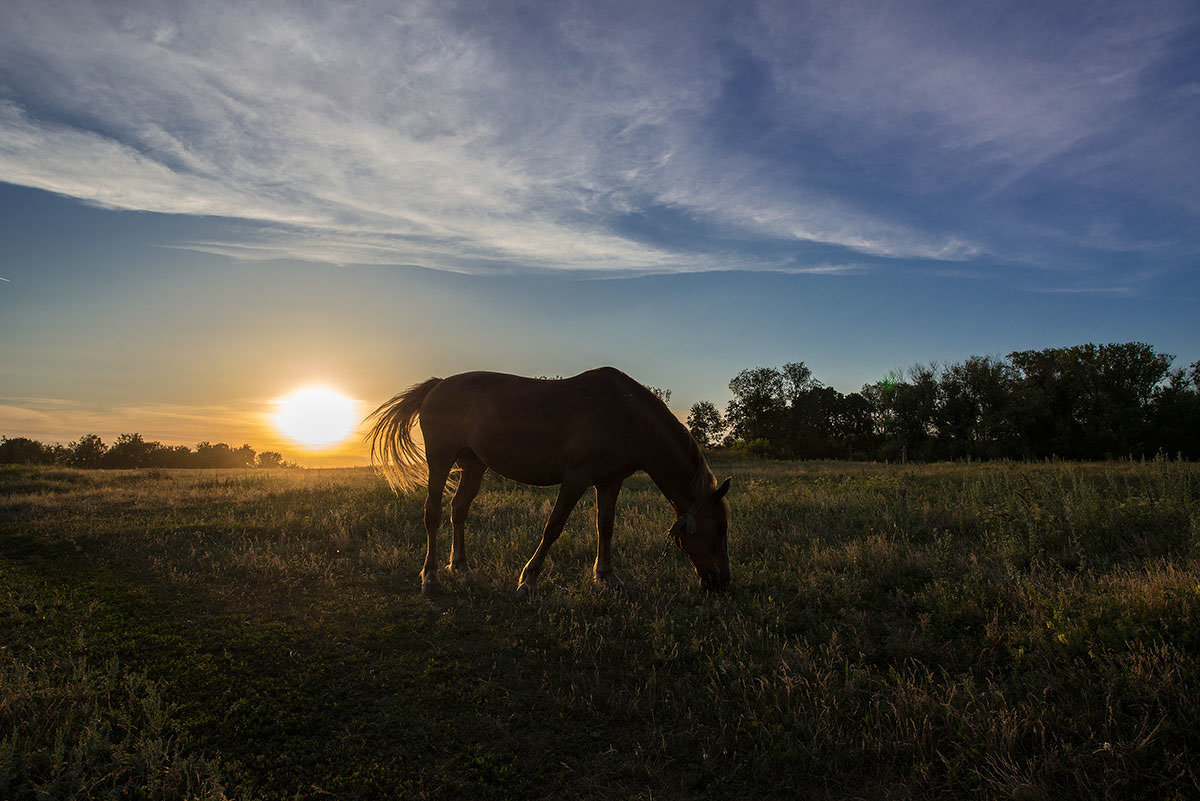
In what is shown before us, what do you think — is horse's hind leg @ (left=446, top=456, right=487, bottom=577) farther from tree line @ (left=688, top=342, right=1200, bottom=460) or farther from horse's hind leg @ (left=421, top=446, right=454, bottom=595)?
tree line @ (left=688, top=342, right=1200, bottom=460)

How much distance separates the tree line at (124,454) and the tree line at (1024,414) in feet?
159

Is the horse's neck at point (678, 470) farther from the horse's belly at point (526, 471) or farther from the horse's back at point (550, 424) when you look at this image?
the horse's belly at point (526, 471)

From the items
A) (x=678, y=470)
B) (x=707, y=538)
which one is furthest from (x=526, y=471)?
(x=707, y=538)

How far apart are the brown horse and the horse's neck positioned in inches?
0.5

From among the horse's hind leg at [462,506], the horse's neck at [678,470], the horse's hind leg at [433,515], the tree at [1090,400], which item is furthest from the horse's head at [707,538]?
the tree at [1090,400]

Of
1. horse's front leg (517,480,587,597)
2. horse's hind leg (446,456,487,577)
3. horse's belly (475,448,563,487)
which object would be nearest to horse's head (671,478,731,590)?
horse's front leg (517,480,587,597)

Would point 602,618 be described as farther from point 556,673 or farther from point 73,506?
point 73,506

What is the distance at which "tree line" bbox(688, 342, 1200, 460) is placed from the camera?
1960 inches

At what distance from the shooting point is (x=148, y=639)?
5379mm

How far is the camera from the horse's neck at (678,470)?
7.28m

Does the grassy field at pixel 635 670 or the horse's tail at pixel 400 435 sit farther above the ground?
the horse's tail at pixel 400 435

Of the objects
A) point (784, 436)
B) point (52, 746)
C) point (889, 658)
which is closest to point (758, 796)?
point (889, 658)

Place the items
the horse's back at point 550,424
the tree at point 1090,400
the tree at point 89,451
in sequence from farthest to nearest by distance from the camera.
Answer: the tree at point 1090,400 < the tree at point 89,451 < the horse's back at point 550,424

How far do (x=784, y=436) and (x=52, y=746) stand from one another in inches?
2896
